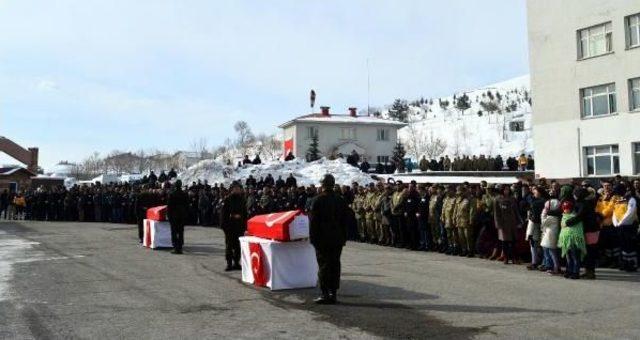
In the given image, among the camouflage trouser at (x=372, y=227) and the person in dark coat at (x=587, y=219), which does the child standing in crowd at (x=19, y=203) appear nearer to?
the camouflage trouser at (x=372, y=227)

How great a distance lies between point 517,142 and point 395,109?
3708 centimetres

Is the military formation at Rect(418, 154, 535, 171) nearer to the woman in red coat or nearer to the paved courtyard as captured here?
the woman in red coat

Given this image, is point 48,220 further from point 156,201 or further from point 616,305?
point 616,305

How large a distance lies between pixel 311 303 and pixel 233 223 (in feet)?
13.6

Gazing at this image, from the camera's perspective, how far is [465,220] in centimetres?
1539

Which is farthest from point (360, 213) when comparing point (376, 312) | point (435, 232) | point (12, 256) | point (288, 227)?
point (376, 312)

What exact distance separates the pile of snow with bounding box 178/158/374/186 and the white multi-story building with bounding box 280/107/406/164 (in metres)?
35.7

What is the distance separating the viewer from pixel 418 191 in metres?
17.6

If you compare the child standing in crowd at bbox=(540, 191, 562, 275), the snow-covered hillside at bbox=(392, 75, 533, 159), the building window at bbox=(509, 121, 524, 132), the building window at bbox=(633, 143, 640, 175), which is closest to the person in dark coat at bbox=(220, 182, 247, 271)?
the child standing in crowd at bbox=(540, 191, 562, 275)

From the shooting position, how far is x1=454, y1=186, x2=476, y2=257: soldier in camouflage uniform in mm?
15367

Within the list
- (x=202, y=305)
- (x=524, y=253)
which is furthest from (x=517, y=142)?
(x=202, y=305)

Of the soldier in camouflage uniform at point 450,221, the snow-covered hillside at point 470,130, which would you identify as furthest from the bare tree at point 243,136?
the soldier in camouflage uniform at point 450,221

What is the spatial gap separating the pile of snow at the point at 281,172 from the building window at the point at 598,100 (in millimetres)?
13666

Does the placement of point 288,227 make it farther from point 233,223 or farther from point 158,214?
point 158,214
